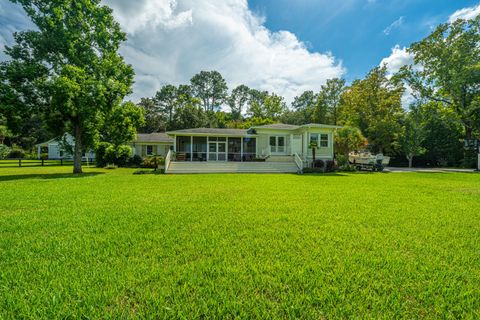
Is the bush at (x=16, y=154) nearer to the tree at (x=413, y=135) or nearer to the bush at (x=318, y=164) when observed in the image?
the bush at (x=318, y=164)

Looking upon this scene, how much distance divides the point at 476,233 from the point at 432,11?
41.2 ft

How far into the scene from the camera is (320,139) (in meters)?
19.0

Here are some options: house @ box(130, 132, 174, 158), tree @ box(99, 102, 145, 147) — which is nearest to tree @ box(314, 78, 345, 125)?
house @ box(130, 132, 174, 158)

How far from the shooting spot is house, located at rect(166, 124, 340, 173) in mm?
17203

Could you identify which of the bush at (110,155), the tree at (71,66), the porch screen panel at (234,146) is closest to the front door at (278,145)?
the porch screen panel at (234,146)

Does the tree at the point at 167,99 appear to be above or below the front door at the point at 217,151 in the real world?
above

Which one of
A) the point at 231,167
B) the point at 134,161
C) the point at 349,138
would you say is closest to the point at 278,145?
the point at 231,167

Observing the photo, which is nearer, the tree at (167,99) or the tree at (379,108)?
the tree at (379,108)

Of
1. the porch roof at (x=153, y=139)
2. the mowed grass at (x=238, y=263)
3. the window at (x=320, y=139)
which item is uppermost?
the porch roof at (x=153, y=139)

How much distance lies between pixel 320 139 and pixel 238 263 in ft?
59.5

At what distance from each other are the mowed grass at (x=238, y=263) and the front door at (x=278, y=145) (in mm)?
15486

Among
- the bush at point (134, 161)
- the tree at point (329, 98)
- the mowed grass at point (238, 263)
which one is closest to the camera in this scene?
the mowed grass at point (238, 263)

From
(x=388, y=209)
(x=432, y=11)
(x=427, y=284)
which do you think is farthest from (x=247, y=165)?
(x=427, y=284)

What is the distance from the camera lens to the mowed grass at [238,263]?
1891 millimetres
